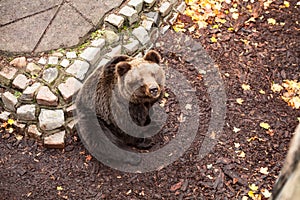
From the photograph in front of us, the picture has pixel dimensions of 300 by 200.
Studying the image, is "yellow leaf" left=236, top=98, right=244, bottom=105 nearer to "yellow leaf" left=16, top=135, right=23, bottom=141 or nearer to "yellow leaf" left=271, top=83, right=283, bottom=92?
"yellow leaf" left=271, top=83, right=283, bottom=92

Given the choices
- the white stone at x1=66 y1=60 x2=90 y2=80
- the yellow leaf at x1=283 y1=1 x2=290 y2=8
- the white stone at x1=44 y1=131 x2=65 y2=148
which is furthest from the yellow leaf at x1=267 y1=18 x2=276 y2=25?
the white stone at x1=44 y1=131 x2=65 y2=148

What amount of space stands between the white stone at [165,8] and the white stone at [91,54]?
3.64 feet

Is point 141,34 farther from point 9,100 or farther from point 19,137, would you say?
point 19,137

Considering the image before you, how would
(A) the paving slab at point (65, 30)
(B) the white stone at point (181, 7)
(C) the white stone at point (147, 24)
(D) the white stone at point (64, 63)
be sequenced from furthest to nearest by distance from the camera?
1. (B) the white stone at point (181, 7)
2. (C) the white stone at point (147, 24)
3. (A) the paving slab at point (65, 30)
4. (D) the white stone at point (64, 63)

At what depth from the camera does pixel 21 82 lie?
14.6 ft

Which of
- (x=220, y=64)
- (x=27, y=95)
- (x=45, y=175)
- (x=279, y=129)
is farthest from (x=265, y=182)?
(x=27, y=95)

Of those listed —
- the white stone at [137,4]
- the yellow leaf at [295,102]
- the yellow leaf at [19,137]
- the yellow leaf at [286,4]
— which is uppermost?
the yellow leaf at [286,4]

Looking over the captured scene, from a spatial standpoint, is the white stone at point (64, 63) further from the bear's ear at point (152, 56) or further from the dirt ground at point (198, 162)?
the bear's ear at point (152, 56)

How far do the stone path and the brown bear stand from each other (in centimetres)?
78

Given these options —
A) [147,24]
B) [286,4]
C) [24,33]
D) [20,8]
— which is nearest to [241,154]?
[147,24]

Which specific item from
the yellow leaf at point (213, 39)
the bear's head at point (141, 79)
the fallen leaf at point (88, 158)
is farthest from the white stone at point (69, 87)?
the yellow leaf at point (213, 39)

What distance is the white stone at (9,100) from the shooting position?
4.42m

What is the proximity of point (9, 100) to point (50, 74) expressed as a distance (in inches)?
19.9

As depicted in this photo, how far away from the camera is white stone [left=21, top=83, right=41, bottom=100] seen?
14.3 feet
